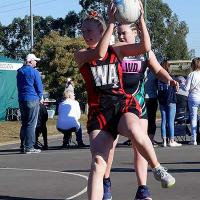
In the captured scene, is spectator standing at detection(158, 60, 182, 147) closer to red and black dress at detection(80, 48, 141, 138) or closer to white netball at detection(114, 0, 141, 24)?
red and black dress at detection(80, 48, 141, 138)

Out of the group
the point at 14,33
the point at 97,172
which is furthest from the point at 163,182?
the point at 14,33

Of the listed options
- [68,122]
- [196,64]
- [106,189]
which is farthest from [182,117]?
[106,189]

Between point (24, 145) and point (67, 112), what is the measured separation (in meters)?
1.72

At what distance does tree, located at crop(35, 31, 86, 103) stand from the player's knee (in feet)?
133

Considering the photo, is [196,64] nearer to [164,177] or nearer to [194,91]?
[194,91]

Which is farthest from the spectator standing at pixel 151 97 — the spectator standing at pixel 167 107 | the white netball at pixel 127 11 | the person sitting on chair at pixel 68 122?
the white netball at pixel 127 11

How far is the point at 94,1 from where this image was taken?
8038 centimetres

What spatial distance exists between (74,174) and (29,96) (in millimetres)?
4124

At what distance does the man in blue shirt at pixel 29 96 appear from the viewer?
14.2 meters

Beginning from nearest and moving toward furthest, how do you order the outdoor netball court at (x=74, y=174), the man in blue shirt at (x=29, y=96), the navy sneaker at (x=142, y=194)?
the navy sneaker at (x=142, y=194)
the outdoor netball court at (x=74, y=174)
the man in blue shirt at (x=29, y=96)

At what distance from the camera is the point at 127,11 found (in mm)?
6355

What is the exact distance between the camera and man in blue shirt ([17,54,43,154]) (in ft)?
46.7

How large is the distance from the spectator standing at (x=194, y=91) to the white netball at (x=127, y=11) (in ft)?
29.2

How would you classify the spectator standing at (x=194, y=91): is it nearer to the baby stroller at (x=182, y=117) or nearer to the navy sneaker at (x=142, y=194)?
the baby stroller at (x=182, y=117)
